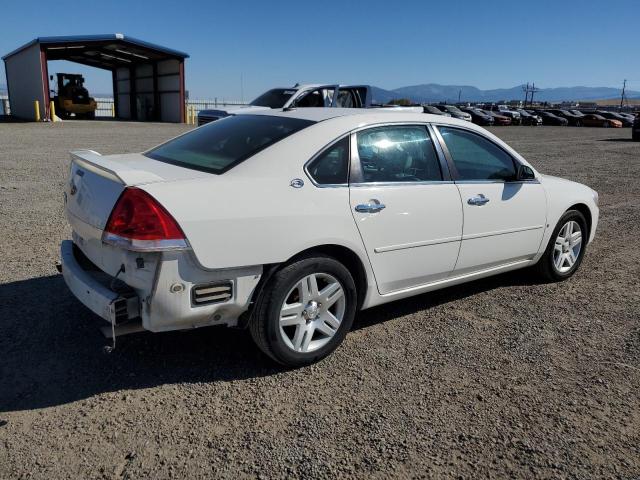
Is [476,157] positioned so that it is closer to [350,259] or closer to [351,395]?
[350,259]

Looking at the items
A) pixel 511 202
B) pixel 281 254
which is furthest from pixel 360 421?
pixel 511 202

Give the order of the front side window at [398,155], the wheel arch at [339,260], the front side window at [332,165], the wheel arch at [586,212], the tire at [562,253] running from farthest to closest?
the wheel arch at [586,212], the tire at [562,253], the front side window at [398,155], the front side window at [332,165], the wheel arch at [339,260]

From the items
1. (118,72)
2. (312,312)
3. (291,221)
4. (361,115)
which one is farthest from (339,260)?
(118,72)

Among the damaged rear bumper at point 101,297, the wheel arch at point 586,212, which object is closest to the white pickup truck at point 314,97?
the wheel arch at point 586,212

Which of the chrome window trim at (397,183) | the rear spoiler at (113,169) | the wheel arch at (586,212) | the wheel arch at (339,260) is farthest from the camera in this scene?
the wheel arch at (586,212)

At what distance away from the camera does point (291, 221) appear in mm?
3154

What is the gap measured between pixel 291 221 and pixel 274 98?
11607 mm

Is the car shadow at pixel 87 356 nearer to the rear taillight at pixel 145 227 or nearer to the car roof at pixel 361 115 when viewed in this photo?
the rear taillight at pixel 145 227

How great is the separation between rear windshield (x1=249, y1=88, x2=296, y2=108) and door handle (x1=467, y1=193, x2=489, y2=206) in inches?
390

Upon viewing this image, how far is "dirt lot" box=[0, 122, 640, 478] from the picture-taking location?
102 inches

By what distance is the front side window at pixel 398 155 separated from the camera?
12.1ft

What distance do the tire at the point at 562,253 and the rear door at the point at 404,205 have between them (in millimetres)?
1405

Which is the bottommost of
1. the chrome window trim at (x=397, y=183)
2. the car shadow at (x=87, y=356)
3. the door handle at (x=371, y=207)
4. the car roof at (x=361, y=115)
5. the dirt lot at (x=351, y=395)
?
the dirt lot at (x=351, y=395)

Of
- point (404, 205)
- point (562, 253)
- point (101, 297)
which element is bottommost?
point (562, 253)
